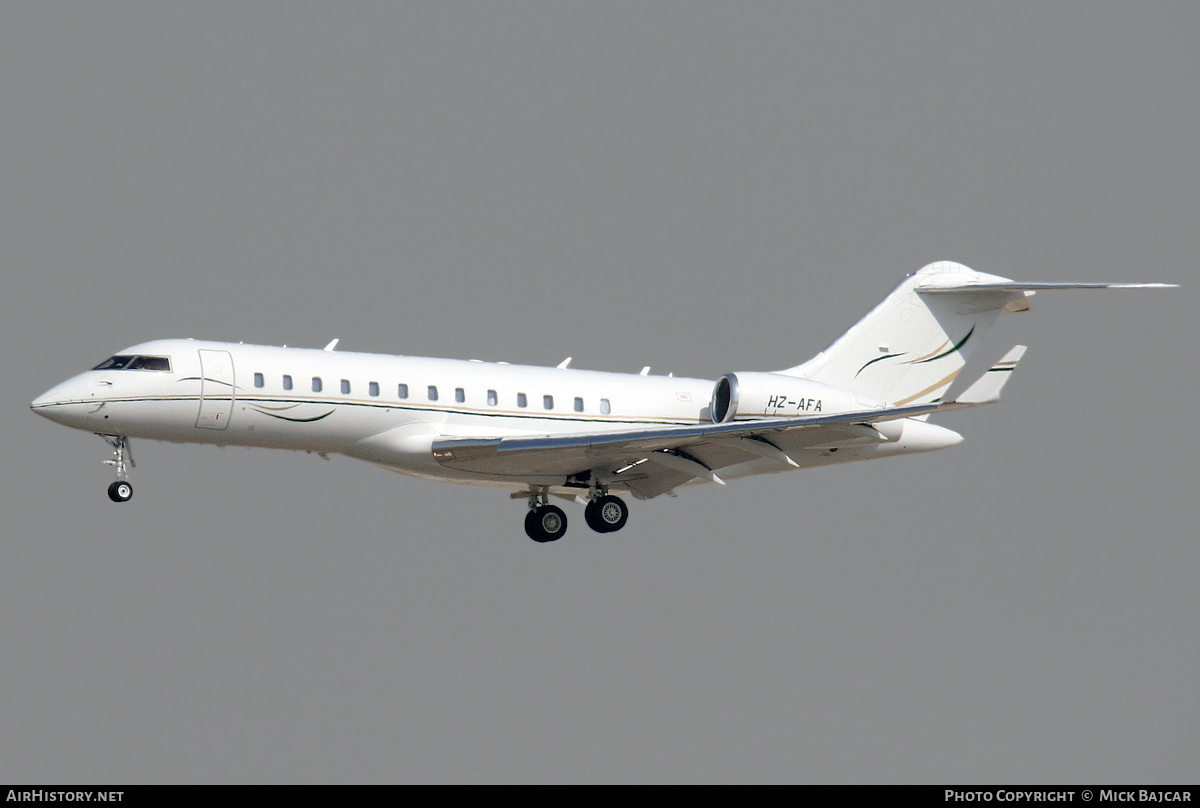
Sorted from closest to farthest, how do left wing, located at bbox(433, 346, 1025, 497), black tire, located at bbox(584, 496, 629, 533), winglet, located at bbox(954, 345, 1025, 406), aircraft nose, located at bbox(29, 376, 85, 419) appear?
winglet, located at bbox(954, 345, 1025, 406) → aircraft nose, located at bbox(29, 376, 85, 419) → left wing, located at bbox(433, 346, 1025, 497) → black tire, located at bbox(584, 496, 629, 533)

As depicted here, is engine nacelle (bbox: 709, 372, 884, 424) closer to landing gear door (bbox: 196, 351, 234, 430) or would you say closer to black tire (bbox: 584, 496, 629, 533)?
black tire (bbox: 584, 496, 629, 533)

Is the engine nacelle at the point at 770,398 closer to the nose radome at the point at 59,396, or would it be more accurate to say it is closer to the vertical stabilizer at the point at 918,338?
the vertical stabilizer at the point at 918,338

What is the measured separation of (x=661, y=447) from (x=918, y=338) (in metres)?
A: 6.61

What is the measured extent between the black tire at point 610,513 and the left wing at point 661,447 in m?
0.42

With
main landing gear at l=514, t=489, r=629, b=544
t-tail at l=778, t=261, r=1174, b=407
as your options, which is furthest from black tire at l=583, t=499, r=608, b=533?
t-tail at l=778, t=261, r=1174, b=407

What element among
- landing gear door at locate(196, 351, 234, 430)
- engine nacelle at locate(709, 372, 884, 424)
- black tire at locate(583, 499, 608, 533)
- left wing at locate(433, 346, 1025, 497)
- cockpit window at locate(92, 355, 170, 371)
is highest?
cockpit window at locate(92, 355, 170, 371)

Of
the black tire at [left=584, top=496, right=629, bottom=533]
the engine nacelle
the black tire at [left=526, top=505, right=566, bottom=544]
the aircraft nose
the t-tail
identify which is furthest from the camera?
the t-tail

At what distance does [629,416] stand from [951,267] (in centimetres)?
721

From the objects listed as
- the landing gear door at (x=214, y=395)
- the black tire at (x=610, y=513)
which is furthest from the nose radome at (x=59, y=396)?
the black tire at (x=610, y=513)

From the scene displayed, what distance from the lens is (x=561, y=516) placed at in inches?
1137

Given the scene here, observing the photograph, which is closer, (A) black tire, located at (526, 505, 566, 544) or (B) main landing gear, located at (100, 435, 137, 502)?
(B) main landing gear, located at (100, 435, 137, 502)

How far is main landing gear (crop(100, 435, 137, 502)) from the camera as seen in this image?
25.2m

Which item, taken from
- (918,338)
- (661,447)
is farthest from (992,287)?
(661,447)
